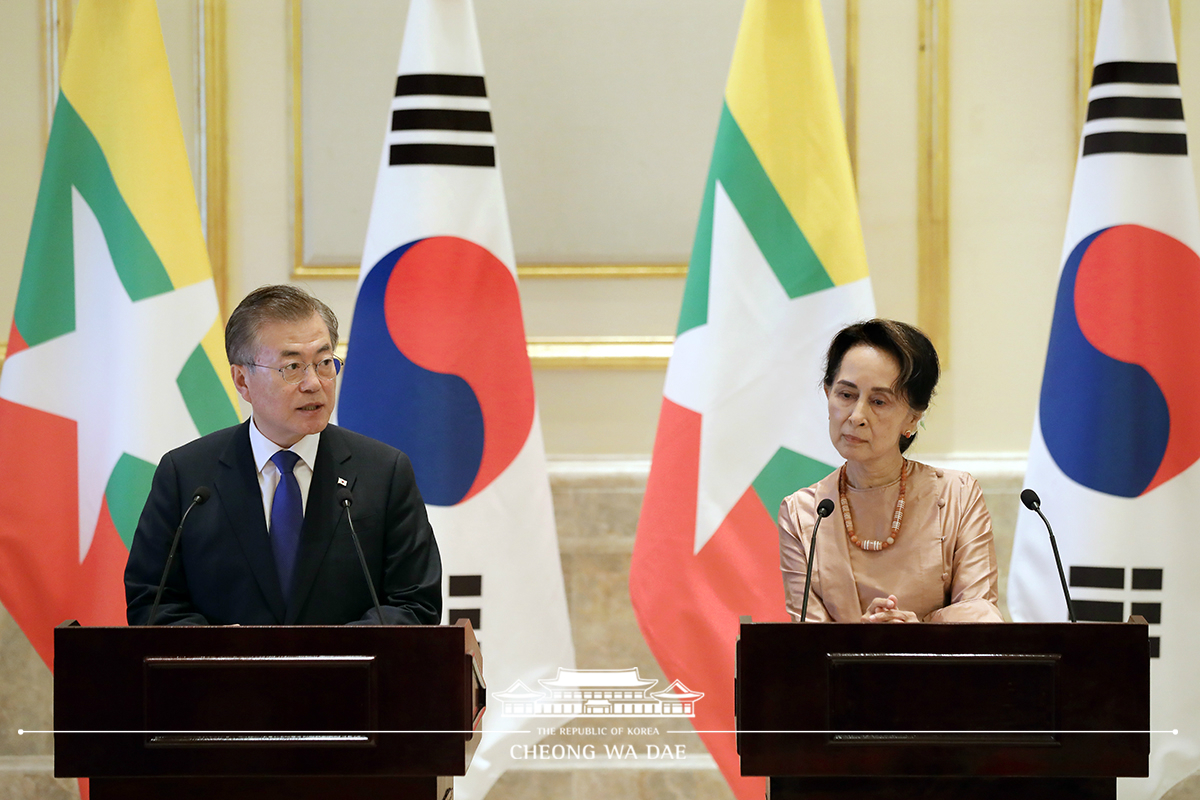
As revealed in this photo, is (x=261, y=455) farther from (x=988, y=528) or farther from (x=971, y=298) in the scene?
(x=971, y=298)

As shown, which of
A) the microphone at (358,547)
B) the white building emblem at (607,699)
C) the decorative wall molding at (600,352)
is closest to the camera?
the microphone at (358,547)

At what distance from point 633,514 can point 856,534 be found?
142 cm

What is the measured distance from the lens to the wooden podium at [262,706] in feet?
4.66

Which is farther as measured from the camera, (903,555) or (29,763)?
(29,763)

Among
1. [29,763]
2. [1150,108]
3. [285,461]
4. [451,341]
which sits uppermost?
[1150,108]

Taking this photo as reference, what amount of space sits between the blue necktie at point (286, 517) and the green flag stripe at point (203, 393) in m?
0.99

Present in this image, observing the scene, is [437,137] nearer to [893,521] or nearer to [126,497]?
[126,497]

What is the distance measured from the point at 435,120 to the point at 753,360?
1.05 meters

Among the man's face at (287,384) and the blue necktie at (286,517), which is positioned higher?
the man's face at (287,384)

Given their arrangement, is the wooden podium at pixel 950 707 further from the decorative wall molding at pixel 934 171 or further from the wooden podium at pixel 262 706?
the decorative wall molding at pixel 934 171

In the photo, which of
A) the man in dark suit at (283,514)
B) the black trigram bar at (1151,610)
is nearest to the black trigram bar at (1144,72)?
the black trigram bar at (1151,610)

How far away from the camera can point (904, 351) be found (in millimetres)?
1955

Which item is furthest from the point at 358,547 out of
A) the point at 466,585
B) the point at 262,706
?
the point at 466,585

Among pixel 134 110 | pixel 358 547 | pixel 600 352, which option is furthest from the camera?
Result: pixel 600 352
